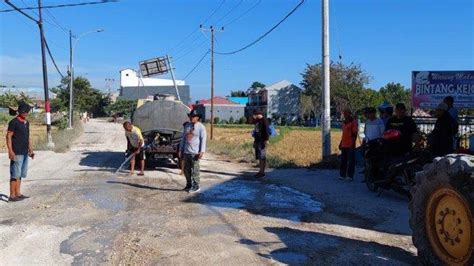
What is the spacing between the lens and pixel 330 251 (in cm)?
641

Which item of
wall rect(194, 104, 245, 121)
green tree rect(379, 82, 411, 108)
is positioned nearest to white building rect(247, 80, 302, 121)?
wall rect(194, 104, 245, 121)

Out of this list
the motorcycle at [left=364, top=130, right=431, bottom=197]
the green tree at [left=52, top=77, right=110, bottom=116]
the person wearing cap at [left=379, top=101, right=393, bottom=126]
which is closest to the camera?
the motorcycle at [left=364, top=130, right=431, bottom=197]

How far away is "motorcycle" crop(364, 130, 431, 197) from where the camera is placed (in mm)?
9234

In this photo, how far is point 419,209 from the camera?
5.62 m

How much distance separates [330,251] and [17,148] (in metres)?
6.54

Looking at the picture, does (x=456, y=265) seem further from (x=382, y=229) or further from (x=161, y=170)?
(x=161, y=170)

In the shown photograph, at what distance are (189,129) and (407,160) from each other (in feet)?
14.4

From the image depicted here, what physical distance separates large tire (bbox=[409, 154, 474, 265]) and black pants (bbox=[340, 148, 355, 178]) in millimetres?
7051

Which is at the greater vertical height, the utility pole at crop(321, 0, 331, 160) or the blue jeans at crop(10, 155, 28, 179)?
the utility pole at crop(321, 0, 331, 160)

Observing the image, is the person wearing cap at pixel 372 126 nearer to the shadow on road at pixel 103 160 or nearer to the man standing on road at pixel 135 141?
the man standing on road at pixel 135 141

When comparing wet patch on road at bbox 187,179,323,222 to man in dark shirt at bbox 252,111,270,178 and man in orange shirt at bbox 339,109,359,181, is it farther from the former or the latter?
man in orange shirt at bbox 339,109,359,181

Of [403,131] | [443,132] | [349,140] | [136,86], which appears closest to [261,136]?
[349,140]

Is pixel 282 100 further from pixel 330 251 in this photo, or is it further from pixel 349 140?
pixel 330 251

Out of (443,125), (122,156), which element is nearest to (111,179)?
(122,156)
